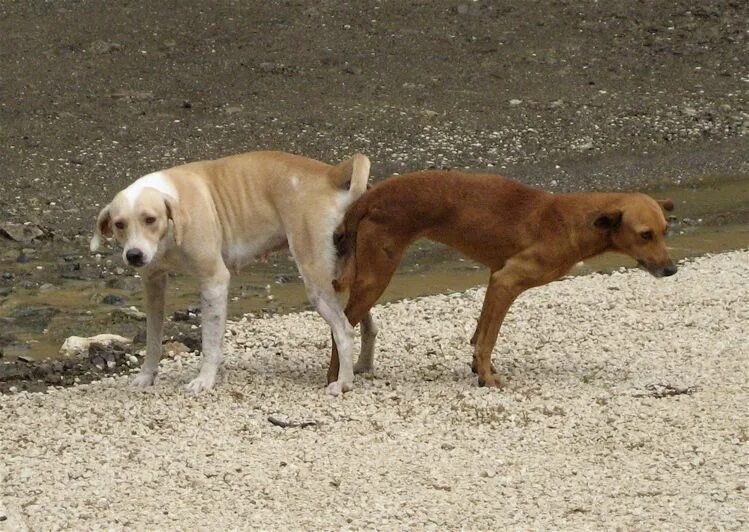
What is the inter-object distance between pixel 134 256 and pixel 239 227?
0.81m

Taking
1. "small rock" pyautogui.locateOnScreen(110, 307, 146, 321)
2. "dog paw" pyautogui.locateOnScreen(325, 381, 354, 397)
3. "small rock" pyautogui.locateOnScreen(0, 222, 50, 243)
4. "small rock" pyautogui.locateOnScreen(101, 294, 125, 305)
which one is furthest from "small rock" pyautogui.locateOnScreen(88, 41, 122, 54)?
"dog paw" pyautogui.locateOnScreen(325, 381, 354, 397)

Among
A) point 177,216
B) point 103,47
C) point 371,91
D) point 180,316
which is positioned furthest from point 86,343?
point 103,47

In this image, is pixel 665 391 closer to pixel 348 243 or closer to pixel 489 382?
pixel 489 382

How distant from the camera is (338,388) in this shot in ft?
26.2

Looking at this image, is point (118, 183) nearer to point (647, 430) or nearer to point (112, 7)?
point (112, 7)

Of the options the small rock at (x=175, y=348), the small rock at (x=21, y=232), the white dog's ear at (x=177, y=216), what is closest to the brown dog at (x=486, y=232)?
the white dog's ear at (x=177, y=216)

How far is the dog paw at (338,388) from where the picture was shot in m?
7.96

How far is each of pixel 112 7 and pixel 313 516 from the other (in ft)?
42.7

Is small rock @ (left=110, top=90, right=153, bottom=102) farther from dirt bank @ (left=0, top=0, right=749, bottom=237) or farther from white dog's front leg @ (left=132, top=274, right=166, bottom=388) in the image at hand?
white dog's front leg @ (left=132, top=274, right=166, bottom=388)

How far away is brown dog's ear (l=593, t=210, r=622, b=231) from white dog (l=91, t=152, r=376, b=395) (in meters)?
1.29

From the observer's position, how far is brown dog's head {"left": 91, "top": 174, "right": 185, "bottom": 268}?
7.54 m

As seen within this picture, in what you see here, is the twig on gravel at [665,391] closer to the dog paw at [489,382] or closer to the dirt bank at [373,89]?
the dog paw at [489,382]

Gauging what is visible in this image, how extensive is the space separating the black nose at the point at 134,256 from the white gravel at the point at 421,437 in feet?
2.61

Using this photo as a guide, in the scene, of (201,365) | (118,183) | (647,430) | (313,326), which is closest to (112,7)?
(118,183)
